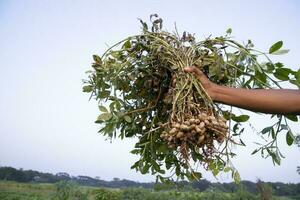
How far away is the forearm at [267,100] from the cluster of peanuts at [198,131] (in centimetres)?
12

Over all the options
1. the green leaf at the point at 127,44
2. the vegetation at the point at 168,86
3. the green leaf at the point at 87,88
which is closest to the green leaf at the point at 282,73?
the vegetation at the point at 168,86

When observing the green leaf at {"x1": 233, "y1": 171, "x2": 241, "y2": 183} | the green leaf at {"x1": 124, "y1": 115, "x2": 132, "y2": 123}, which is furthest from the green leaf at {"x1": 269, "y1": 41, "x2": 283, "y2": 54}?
the green leaf at {"x1": 124, "y1": 115, "x2": 132, "y2": 123}

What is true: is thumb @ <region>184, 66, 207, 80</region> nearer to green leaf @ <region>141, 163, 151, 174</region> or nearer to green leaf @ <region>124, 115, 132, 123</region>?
green leaf @ <region>124, 115, 132, 123</region>

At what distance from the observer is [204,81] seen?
151 centimetres

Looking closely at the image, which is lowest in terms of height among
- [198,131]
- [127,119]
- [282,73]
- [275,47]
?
[198,131]

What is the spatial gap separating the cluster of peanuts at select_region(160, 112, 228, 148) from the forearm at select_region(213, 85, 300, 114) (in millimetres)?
115

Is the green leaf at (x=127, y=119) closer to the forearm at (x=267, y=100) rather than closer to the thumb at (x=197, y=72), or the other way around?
the thumb at (x=197, y=72)

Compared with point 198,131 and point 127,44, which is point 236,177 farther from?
point 127,44

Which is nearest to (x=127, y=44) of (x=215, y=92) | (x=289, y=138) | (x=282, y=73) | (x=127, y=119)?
(x=127, y=119)

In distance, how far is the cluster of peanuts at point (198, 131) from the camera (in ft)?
4.42

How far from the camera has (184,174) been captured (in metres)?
1.84

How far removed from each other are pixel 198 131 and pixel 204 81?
27cm

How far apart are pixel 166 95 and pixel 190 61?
196mm

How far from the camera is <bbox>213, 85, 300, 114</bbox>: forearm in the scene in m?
1.38
